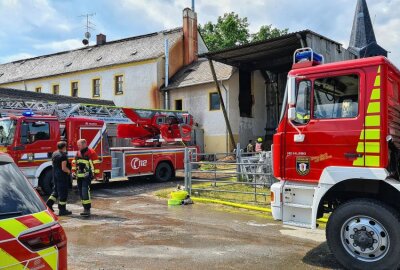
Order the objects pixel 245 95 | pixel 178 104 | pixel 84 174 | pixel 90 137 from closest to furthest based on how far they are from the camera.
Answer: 1. pixel 84 174
2. pixel 90 137
3. pixel 245 95
4. pixel 178 104

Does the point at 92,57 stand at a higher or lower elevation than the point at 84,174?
higher

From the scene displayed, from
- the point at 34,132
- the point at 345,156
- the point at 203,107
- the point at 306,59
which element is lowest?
the point at 345,156

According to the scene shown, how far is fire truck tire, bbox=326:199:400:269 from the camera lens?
16.2 feet

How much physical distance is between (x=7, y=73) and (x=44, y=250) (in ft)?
151

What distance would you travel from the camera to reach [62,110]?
51.2 ft

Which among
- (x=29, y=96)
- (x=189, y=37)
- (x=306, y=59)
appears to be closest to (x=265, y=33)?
(x=189, y=37)

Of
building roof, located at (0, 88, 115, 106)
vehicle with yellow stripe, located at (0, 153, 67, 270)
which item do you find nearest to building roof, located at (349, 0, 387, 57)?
building roof, located at (0, 88, 115, 106)

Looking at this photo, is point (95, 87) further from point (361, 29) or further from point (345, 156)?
point (345, 156)

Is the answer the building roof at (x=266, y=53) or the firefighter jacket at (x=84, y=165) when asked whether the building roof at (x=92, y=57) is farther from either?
the firefighter jacket at (x=84, y=165)

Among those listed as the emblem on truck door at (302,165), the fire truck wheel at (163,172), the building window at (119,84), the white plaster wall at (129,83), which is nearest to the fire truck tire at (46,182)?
the fire truck wheel at (163,172)

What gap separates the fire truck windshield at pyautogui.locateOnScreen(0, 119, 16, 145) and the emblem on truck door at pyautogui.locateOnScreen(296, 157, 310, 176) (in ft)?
Answer: 29.3

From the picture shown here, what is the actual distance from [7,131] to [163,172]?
20.1 ft

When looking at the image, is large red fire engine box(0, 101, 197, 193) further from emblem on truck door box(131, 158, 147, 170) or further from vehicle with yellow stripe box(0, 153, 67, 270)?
vehicle with yellow stripe box(0, 153, 67, 270)

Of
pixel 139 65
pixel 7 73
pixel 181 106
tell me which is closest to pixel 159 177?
pixel 181 106
